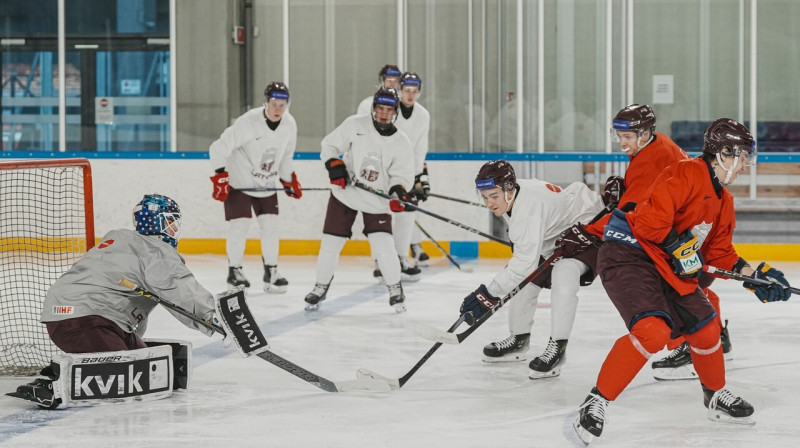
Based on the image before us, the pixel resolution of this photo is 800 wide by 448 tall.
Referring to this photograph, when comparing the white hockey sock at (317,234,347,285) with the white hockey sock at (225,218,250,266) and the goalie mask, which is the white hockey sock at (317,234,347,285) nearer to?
Answer: the white hockey sock at (225,218,250,266)

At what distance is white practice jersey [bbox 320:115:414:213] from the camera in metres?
5.39

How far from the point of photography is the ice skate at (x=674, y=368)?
3793 mm

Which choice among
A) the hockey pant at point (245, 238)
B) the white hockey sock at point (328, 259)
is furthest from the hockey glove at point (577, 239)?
the hockey pant at point (245, 238)

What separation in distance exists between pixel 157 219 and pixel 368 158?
83.2 inches

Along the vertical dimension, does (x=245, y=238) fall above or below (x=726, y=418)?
above

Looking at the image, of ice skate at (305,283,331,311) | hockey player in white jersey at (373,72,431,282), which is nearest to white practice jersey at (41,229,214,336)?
ice skate at (305,283,331,311)

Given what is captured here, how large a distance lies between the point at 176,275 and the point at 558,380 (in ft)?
4.32

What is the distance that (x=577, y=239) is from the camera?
3602 mm

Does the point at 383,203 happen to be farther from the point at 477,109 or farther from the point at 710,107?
the point at 710,107

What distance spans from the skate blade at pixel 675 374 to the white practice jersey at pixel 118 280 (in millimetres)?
1498

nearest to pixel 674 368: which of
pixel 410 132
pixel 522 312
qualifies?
pixel 522 312

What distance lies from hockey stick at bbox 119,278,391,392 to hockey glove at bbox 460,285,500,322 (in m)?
0.37

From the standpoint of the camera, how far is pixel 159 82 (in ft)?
27.2

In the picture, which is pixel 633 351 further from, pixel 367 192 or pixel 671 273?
pixel 367 192
